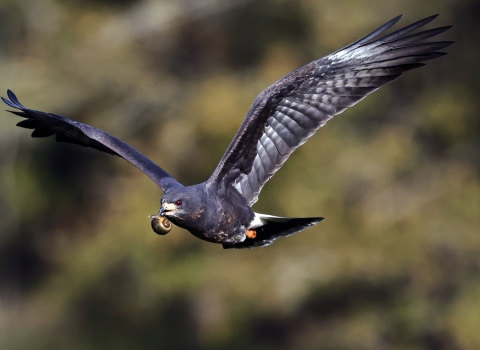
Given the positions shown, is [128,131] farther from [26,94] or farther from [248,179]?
[248,179]

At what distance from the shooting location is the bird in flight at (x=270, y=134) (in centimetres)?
689

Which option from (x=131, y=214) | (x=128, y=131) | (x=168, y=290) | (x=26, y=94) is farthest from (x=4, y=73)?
(x=168, y=290)

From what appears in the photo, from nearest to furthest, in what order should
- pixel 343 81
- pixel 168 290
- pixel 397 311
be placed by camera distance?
pixel 343 81, pixel 397 311, pixel 168 290

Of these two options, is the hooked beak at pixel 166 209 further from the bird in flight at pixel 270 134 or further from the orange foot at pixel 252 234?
the orange foot at pixel 252 234

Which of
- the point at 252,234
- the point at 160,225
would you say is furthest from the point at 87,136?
the point at 252,234

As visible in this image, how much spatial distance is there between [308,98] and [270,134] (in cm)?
48

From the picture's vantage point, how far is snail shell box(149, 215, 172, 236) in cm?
704

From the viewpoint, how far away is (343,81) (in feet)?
24.0

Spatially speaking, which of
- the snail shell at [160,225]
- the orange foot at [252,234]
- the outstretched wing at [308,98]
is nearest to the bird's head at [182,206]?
the snail shell at [160,225]

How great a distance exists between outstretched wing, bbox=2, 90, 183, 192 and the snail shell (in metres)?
0.25

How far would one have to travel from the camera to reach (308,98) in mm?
7438

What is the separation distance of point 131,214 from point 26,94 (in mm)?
3145

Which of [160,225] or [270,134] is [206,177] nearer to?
[270,134]

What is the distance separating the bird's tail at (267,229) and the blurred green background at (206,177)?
842 centimetres
